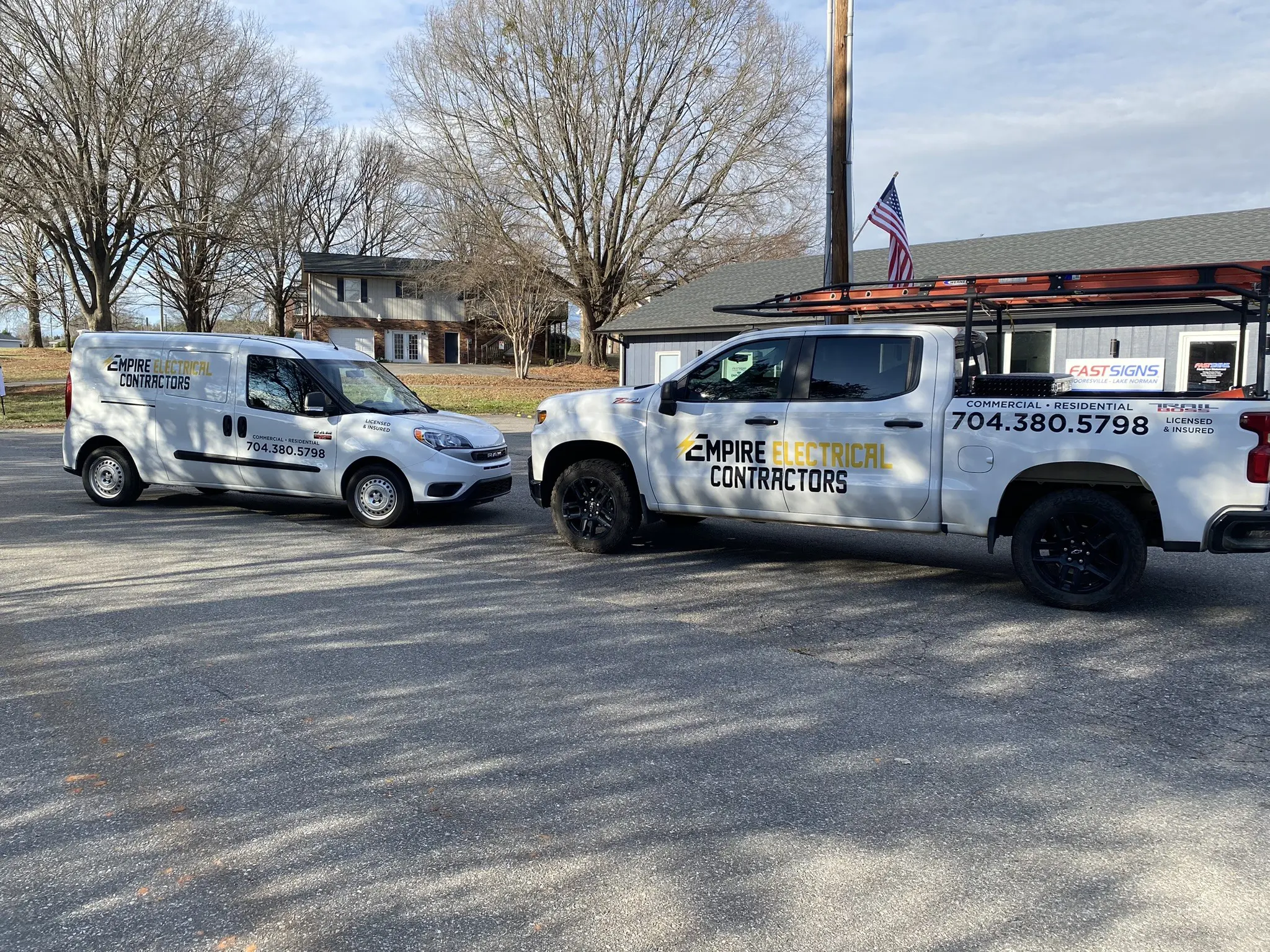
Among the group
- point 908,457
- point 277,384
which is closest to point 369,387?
point 277,384

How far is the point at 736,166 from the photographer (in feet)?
134

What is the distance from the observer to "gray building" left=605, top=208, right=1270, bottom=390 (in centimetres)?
2097

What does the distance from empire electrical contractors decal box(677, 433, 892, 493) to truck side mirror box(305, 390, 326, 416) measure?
4.05m

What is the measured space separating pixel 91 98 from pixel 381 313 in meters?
32.6

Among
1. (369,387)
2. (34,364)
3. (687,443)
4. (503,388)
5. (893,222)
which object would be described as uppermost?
(893,222)

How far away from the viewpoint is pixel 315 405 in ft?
34.5

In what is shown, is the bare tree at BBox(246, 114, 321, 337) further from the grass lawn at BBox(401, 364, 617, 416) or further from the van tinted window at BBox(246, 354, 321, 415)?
the van tinted window at BBox(246, 354, 321, 415)

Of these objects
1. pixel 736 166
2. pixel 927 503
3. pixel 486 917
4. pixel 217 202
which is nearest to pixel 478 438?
pixel 927 503

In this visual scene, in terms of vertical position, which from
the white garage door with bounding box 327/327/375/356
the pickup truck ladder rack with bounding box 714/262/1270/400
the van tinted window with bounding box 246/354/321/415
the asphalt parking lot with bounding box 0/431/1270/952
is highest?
the white garage door with bounding box 327/327/375/356

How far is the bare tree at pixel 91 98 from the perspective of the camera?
28.2 m

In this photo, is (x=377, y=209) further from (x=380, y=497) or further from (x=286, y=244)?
(x=380, y=497)

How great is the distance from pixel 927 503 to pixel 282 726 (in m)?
4.77

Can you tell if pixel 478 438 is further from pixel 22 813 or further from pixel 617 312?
pixel 617 312

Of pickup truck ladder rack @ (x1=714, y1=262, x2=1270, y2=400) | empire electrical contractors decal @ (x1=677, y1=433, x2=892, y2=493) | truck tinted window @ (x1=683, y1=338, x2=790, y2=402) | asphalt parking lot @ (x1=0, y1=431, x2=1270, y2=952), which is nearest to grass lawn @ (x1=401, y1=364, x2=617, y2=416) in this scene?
pickup truck ladder rack @ (x1=714, y1=262, x2=1270, y2=400)
